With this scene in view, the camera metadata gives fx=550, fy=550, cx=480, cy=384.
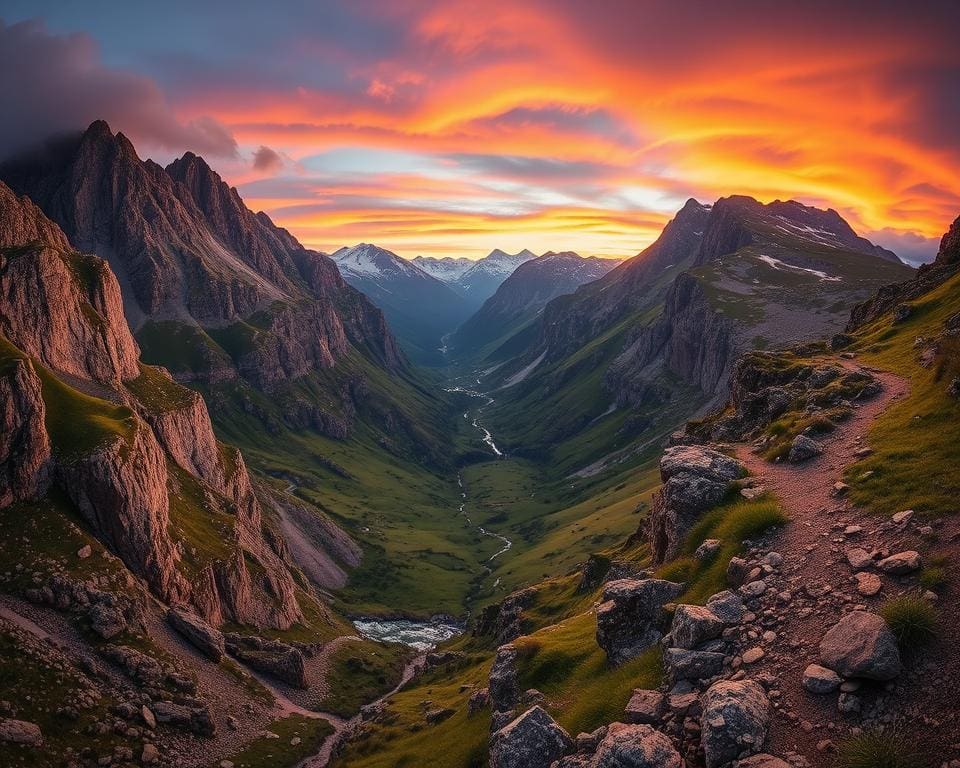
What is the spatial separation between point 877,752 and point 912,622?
4.34 meters

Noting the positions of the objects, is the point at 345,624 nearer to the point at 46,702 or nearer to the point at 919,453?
the point at 46,702

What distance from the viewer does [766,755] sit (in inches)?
648

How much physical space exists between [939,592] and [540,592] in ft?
Answer: 295

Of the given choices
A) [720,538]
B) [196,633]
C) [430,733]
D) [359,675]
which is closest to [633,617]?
[720,538]

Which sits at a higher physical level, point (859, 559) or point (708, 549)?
point (859, 559)

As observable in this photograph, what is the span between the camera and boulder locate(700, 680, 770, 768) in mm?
17094

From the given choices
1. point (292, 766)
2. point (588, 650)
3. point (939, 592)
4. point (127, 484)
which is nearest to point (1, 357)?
point (127, 484)

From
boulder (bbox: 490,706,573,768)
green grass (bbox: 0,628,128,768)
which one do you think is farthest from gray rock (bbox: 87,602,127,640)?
boulder (bbox: 490,706,573,768)

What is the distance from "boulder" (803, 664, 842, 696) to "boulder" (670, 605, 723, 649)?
439 cm

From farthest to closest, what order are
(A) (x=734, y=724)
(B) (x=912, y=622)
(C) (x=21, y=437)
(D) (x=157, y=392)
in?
(D) (x=157, y=392) < (C) (x=21, y=437) < (A) (x=734, y=724) < (B) (x=912, y=622)

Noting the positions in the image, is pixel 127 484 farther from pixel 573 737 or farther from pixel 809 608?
pixel 809 608

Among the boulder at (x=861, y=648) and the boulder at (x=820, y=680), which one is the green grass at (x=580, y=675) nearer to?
the boulder at (x=820, y=680)

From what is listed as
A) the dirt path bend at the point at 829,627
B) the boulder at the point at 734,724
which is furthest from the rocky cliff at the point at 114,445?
the dirt path bend at the point at 829,627

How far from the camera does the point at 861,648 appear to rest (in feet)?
56.7
